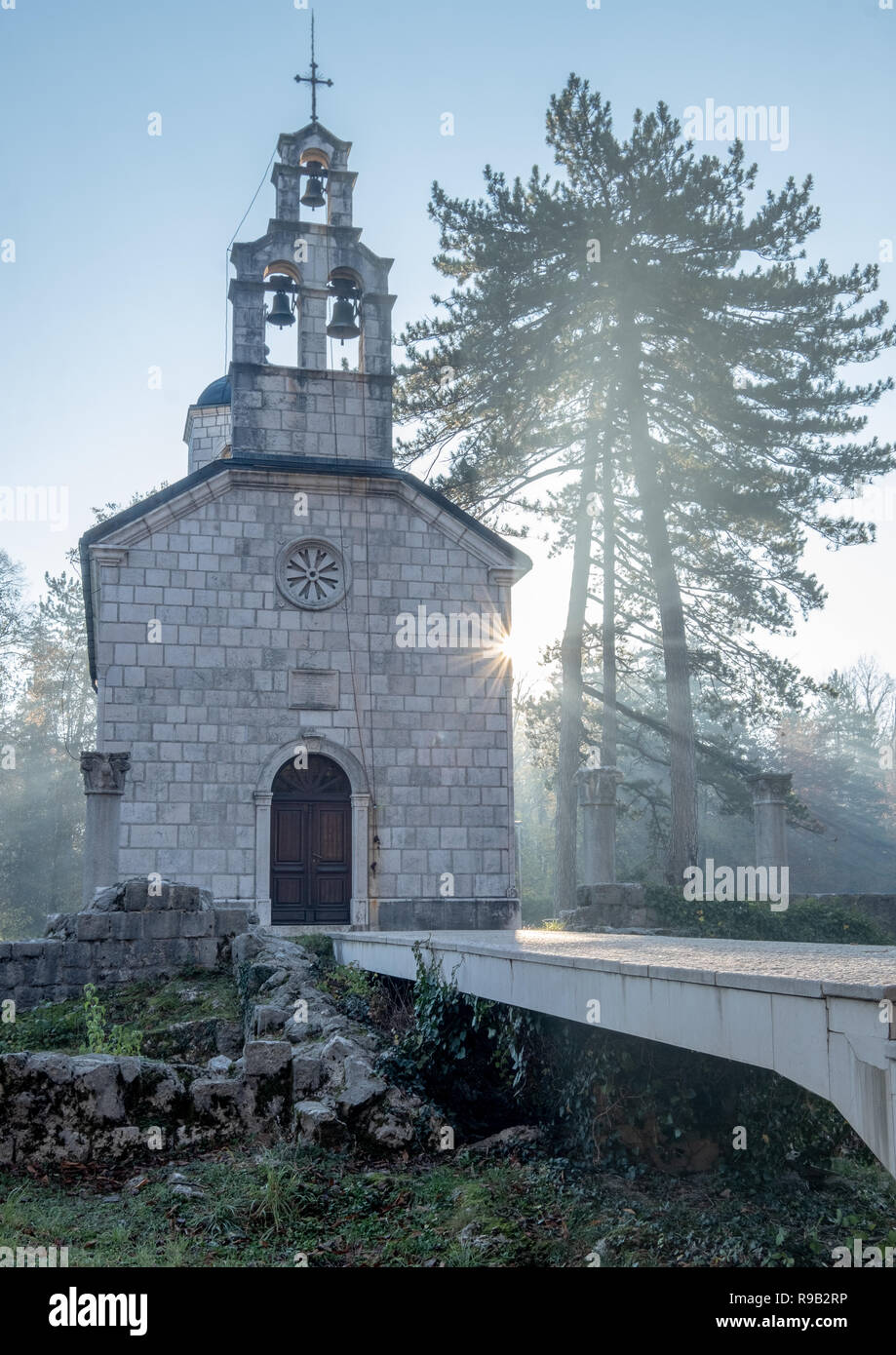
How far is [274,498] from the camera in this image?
17516mm

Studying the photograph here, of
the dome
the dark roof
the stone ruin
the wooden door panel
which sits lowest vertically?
the stone ruin

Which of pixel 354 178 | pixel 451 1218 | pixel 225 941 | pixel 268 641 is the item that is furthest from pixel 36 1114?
pixel 354 178

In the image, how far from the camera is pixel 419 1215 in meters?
5.62

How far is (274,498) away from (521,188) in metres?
8.99

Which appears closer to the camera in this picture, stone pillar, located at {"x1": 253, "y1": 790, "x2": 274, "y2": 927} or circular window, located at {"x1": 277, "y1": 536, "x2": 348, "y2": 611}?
stone pillar, located at {"x1": 253, "y1": 790, "x2": 274, "y2": 927}

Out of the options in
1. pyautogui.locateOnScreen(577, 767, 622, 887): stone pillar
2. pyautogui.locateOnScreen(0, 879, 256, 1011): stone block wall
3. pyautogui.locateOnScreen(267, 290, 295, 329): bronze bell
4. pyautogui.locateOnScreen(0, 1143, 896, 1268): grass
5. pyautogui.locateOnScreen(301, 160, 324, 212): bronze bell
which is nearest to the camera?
pyautogui.locateOnScreen(0, 1143, 896, 1268): grass

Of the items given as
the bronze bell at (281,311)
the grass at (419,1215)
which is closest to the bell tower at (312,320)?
the bronze bell at (281,311)

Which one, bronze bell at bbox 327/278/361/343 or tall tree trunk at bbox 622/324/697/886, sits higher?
bronze bell at bbox 327/278/361/343

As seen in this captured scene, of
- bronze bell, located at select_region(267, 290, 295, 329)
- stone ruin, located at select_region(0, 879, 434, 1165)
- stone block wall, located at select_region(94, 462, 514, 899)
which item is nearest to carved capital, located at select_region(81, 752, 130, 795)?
stone block wall, located at select_region(94, 462, 514, 899)

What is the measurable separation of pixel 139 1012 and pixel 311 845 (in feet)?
18.9

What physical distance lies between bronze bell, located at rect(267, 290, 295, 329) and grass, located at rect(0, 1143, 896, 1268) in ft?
45.2

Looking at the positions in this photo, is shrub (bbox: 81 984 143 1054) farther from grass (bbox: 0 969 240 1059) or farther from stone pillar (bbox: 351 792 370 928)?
stone pillar (bbox: 351 792 370 928)

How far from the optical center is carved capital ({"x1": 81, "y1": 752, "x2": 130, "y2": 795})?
561 inches

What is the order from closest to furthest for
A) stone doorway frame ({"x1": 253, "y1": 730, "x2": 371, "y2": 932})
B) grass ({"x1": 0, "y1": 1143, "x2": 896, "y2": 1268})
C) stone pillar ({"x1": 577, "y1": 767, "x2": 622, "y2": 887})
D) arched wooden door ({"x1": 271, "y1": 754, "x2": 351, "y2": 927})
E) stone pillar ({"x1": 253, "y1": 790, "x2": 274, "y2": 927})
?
grass ({"x1": 0, "y1": 1143, "x2": 896, "y2": 1268}) < stone pillar ({"x1": 253, "y1": 790, "x2": 274, "y2": 927}) < stone doorway frame ({"x1": 253, "y1": 730, "x2": 371, "y2": 932}) < arched wooden door ({"x1": 271, "y1": 754, "x2": 351, "y2": 927}) < stone pillar ({"x1": 577, "y1": 767, "x2": 622, "y2": 887})
